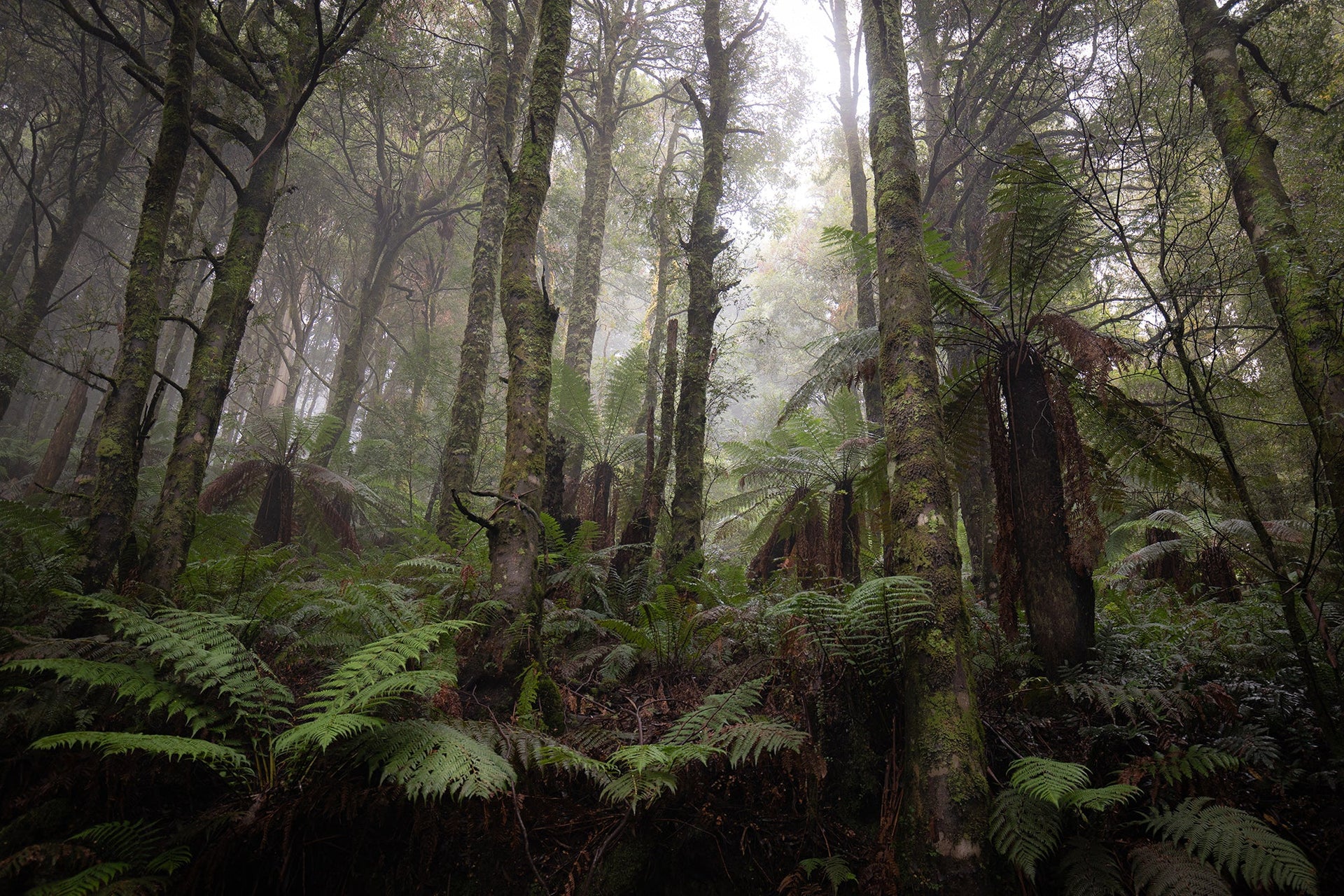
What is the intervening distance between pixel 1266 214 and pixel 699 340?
478 centimetres

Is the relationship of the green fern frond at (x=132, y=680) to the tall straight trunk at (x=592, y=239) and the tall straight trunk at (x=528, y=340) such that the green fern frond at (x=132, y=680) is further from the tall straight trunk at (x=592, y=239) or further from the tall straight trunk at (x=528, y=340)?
the tall straight trunk at (x=592, y=239)

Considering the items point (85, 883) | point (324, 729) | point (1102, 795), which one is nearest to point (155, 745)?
point (85, 883)

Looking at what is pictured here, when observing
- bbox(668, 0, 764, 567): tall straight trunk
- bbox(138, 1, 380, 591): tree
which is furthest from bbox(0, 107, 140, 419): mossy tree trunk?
bbox(668, 0, 764, 567): tall straight trunk

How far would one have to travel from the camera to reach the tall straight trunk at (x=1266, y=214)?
4.05 meters

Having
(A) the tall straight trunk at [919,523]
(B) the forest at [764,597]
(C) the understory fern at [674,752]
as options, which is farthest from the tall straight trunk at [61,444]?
(A) the tall straight trunk at [919,523]

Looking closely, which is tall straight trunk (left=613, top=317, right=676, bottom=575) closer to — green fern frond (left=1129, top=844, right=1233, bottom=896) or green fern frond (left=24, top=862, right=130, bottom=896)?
green fern frond (left=24, top=862, right=130, bottom=896)

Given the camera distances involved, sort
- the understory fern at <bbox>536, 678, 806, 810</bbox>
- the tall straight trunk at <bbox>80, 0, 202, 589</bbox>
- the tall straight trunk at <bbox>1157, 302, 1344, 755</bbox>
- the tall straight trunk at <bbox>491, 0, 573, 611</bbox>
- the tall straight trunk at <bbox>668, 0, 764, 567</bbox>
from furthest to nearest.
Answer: the tall straight trunk at <bbox>668, 0, 764, 567</bbox>
the tall straight trunk at <bbox>80, 0, 202, 589</bbox>
the tall straight trunk at <bbox>491, 0, 573, 611</bbox>
the tall straight trunk at <bbox>1157, 302, 1344, 755</bbox>
the understory fern at <bbox>536, 678, 806, 810</bbox>

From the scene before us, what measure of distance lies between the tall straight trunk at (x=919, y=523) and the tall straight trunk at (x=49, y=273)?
10.4m

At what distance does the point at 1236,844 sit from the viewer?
1955mm

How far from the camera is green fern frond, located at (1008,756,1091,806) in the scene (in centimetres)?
198

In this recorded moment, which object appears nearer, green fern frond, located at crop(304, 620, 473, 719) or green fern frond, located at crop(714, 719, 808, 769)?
green fern frond, located at crop(304, 620, 473, 719)

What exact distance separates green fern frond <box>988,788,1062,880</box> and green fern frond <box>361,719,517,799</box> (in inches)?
69.1

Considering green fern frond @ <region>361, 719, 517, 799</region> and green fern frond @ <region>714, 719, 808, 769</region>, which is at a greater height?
green fern frond @ <region>714, 719, 808, 769</region>

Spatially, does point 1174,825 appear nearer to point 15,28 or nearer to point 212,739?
point 212,739
